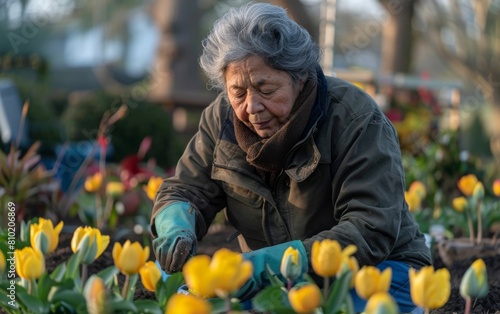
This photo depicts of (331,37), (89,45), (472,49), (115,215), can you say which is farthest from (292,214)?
(89,45)

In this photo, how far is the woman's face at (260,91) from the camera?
261 centimetres

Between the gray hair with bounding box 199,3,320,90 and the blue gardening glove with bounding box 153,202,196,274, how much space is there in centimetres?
45

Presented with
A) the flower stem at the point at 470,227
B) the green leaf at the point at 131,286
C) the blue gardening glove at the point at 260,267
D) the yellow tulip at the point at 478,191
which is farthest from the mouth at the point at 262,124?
the flower stem at the point at 470,227

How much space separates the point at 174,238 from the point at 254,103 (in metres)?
0.47

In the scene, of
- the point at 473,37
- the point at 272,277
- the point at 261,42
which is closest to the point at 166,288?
the point at 272,277

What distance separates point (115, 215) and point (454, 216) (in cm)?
179

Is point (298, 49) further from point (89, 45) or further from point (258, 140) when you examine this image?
point (89, 45)

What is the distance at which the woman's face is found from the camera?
2.61 m

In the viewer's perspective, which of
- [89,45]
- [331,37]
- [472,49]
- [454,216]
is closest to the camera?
[454,216]

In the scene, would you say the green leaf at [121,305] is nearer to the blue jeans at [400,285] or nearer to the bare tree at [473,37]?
the blue jeans at [400,285]

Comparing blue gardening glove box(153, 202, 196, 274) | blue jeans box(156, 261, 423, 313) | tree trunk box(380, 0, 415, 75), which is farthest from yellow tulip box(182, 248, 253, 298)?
tree trunk box(380, 0, 415, 75)

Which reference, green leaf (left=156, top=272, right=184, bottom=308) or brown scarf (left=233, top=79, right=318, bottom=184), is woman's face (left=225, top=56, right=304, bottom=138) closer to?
brown scarf (left=233, top=79, right=318, bottom=184)

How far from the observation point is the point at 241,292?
235 centimetres

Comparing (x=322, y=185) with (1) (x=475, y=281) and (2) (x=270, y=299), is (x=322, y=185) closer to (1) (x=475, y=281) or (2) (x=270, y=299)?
(2) (x=270, y=299)
